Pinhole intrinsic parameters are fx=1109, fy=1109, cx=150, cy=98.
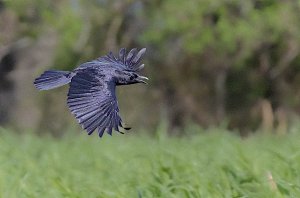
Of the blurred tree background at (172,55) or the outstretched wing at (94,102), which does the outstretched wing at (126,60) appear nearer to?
the outstretched wing at (94,102)

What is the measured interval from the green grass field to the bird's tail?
0.84 metres

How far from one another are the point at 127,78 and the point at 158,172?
5.00 feet

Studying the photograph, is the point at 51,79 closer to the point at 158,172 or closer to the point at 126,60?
the point at 126,60

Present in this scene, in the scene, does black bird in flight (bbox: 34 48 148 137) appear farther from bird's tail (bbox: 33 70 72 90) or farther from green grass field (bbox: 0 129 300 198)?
green grass field (bbox: 0 129 300 198)

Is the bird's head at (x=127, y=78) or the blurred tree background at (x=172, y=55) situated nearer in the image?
the bird's head at (x=127, y=78)

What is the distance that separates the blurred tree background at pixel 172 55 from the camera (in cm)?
1723

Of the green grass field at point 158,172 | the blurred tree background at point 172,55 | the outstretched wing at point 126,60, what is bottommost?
the blurred tree background at point 172,55

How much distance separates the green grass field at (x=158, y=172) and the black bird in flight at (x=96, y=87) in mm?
885

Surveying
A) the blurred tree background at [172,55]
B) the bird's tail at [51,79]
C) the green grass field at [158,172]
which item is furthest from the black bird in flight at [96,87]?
the blurred tree background at [172,55]

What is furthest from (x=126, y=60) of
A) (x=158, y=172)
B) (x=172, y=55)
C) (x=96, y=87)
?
(x=172, y=55)

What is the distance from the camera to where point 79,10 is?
58.4 ft

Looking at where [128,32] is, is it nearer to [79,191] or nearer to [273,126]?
[273,126]

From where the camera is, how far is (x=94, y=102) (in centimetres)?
353

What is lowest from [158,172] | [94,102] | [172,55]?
[172,55]
